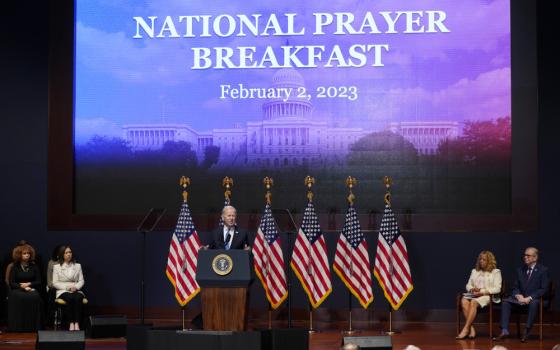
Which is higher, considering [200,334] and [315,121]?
[315,121]

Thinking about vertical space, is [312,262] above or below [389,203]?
below

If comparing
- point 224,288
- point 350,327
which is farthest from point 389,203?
point 224,288

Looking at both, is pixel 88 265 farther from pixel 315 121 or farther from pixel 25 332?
pixel 315 121

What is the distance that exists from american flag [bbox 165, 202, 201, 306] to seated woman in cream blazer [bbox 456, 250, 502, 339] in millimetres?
3093

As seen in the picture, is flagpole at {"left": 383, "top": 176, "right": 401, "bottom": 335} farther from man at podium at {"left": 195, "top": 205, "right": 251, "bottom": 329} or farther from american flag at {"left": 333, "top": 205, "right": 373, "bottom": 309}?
man at podium at {"left": 195, "top": 205, "right": 251, "bottom": 329}

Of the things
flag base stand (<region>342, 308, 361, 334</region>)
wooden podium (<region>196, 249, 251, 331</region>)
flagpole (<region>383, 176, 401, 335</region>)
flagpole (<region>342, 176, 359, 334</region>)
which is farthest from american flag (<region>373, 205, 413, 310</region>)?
wooden podium (<region>196, 249, 251, 331</region>)

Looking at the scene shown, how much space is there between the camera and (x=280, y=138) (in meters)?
12.1

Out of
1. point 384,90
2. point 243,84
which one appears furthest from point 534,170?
point 243,84

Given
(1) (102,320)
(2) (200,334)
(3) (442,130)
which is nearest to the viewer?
(2) (200,334)

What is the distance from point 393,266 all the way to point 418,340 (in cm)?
119

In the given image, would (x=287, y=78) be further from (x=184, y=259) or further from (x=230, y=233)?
(x=230, y=233)

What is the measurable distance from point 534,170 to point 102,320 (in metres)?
5.49

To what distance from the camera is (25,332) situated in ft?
36.7

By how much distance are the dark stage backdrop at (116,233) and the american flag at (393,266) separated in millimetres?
715
